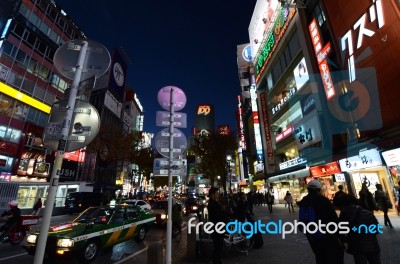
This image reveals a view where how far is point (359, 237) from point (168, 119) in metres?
4.67

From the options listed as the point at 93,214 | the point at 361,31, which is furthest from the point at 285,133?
the point at 93,214

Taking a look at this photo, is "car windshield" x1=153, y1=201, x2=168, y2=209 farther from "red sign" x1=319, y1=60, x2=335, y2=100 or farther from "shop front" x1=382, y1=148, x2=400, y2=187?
"red sign" x1=319, y1=60, x2=335, y2=100

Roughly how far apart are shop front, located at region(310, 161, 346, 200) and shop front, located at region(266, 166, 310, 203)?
1.99m

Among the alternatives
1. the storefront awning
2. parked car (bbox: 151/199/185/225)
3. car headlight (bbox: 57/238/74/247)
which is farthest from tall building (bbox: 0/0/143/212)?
the storefront awning

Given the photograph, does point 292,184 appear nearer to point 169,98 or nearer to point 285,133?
point 285,133

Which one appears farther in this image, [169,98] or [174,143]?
[169,98]

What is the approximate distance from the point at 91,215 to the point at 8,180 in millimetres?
20442

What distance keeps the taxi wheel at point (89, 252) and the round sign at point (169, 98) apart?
465 centimetres

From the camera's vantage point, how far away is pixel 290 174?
87.4 feet

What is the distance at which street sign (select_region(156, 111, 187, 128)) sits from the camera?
589 centimetres

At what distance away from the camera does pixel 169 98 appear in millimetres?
6199

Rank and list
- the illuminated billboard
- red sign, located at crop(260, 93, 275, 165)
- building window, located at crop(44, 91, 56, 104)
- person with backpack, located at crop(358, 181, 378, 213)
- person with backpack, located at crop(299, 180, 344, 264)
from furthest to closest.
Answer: the illuminated billboard → red sign, located at crop(260, 93, 275, 165) → building window, located at crop(44, 91, 56, 104) → person with backpack, located at crop(358, 181, 378, 213) → person with backpack, located at crop(299, 180, 344, 264)

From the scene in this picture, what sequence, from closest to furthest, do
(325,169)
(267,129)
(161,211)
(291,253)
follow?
(291,253)
(161,211)
(325,169)
(267,129)

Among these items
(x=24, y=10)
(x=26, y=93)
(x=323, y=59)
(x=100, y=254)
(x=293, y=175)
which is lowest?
(x=100, y=254)
